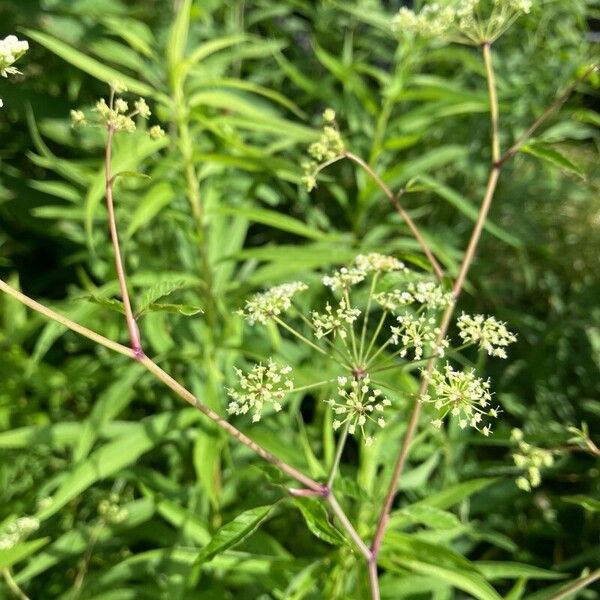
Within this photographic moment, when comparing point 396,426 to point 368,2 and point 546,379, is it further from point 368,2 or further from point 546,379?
point 368,2

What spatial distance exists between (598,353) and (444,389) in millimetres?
1387

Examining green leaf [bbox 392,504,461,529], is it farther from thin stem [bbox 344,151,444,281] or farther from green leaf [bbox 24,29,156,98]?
green leaf [bbox 24,29,156,98]

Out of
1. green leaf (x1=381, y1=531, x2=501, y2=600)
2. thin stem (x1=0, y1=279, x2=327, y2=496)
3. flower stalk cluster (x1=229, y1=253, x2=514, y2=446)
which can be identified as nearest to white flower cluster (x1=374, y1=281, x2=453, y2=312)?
flower stalk cluster (x1=229, y1=253, x2=514, y2=446)

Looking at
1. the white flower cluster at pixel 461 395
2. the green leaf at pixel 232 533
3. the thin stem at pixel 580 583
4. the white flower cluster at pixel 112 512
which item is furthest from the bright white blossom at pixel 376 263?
the white flower cluster at pixel 112 512

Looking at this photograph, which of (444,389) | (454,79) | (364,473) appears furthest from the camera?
(454,79)

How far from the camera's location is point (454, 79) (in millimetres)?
2514

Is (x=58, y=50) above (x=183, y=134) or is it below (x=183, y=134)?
above

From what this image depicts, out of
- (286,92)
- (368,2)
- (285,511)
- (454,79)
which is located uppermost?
(368,2)

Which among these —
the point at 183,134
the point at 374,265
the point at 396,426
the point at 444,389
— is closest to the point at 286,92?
the point at 183,134

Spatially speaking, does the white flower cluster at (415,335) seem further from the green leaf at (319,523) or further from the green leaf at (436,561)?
the green leaf at (436,561)

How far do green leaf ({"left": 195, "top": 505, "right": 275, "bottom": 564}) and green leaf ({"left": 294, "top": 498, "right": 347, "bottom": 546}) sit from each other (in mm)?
54

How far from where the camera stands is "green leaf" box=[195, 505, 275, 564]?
0.92 meters

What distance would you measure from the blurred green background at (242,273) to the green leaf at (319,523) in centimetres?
5

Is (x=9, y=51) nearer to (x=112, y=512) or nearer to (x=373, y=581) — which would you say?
(x=373, y=581)
